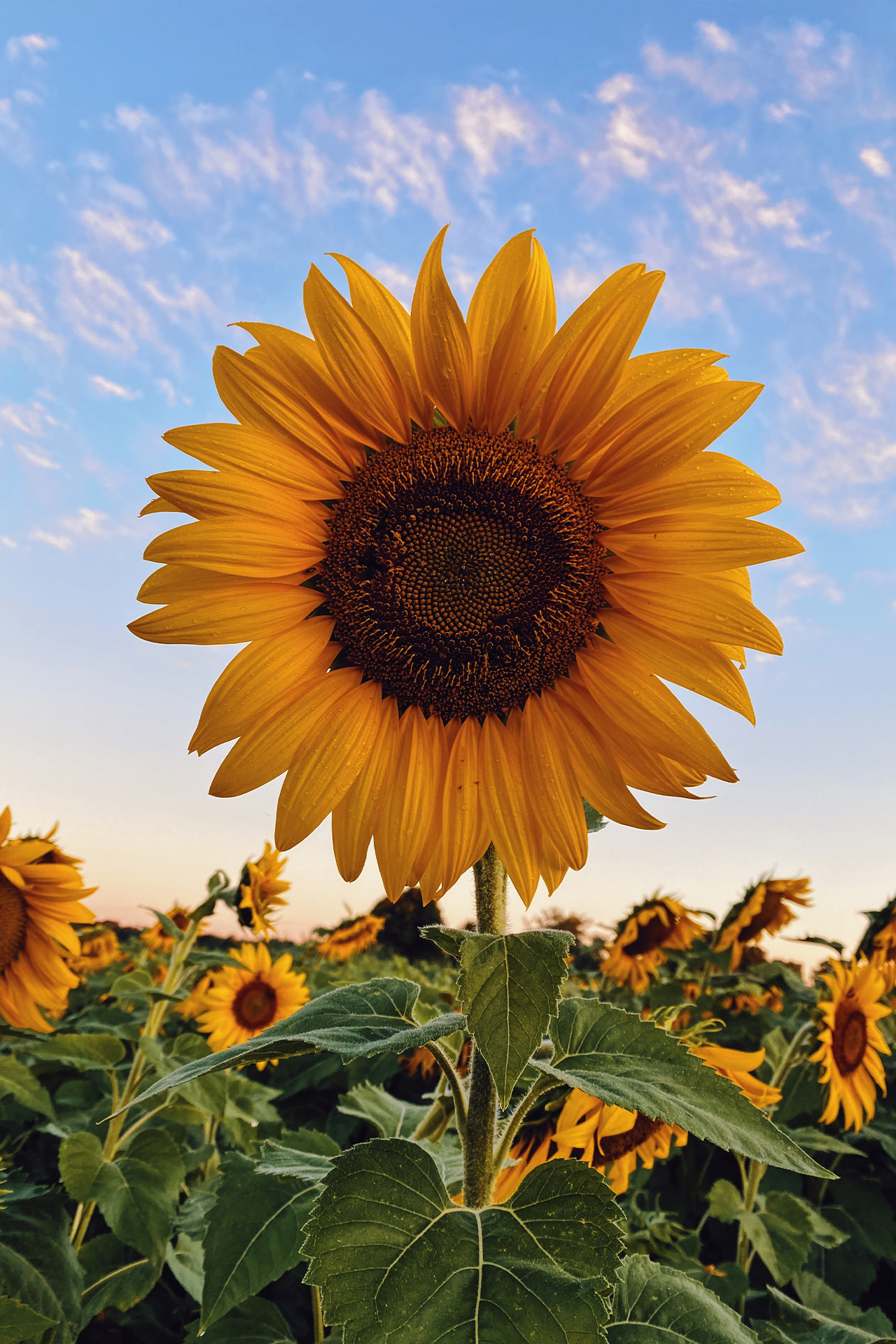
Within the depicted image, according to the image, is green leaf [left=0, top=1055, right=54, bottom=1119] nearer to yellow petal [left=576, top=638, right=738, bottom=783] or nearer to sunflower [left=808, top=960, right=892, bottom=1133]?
yellow petal [left=576, top=638, right=738, bottom=783]

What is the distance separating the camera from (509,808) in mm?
1647

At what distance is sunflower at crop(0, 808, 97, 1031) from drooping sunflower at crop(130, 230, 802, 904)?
2322mm

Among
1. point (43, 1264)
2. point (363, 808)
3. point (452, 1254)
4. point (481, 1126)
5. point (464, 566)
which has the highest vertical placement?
point (464, 566)

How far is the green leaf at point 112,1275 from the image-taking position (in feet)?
8.37

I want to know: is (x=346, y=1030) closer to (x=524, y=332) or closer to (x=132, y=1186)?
(x=524, y=332)

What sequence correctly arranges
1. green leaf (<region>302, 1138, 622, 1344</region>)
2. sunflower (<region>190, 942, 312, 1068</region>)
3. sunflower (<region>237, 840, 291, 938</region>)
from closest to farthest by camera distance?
green leaf (<region>302, 1138, 622, 1344</region>), sunflower (<region>237, 840, 291, 938</region>), sunflower (<region>190, 942, 312, 1068</region>)

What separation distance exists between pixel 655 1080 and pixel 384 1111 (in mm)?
1193

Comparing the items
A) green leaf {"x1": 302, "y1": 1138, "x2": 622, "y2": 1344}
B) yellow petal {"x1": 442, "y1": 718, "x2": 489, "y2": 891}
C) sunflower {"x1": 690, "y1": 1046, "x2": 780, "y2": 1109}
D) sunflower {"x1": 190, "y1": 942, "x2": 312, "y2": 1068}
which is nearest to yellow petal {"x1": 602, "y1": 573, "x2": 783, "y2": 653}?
yellow petal {"x1": 442, "y1": 718, "x2": 489, "y2": 891}

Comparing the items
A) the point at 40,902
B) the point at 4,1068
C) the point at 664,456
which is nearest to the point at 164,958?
the point at 40,902

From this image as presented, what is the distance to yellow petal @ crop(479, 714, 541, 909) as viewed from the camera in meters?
1.60

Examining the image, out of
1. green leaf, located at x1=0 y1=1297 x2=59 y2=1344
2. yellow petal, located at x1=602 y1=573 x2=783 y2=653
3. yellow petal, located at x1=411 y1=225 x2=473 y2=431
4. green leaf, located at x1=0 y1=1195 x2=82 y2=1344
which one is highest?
yellow petal, located at x1=411 y1=225 x2=473 y2=431

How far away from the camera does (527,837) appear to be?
64.0 inches

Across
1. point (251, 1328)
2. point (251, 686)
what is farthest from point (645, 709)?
point (251, 1328)

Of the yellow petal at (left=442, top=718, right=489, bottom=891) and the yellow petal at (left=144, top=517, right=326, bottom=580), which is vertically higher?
the yellow petal at (left=144, top=517, right=326, bottom=580)
